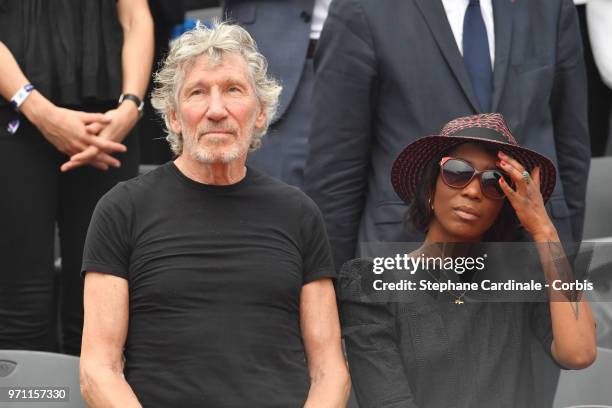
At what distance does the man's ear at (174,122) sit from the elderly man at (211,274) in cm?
1

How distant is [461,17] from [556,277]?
2.90ft

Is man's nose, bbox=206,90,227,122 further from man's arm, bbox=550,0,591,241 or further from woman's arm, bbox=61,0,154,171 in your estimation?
man's arm, bbox=550,0,591,241

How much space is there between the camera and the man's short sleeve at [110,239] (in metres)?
2.96

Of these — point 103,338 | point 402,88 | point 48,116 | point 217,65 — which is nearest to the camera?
point 103,338

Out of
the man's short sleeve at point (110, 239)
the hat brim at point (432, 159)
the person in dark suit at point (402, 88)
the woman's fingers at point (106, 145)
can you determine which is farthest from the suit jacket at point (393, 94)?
the man's short sleeve at point (110, 239)

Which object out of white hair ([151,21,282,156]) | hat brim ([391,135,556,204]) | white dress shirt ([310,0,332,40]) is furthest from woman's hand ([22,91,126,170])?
hat brim ([391,135,556,204])

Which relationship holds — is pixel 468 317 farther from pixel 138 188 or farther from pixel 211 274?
pixel 138 188

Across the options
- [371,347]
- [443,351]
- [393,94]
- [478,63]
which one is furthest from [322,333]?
[478,63]

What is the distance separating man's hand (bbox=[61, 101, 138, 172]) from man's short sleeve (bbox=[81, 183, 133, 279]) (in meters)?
0.61

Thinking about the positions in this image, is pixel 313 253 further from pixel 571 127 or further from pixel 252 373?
pixel 571 127

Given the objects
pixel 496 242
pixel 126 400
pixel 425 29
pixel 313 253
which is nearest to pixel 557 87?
pixel 425 29

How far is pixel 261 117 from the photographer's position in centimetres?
329

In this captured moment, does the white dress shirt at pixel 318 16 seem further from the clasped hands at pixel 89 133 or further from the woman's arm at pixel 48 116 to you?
the woman's arm at pixel 48 116

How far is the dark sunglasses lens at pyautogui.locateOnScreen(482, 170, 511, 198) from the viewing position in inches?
120
